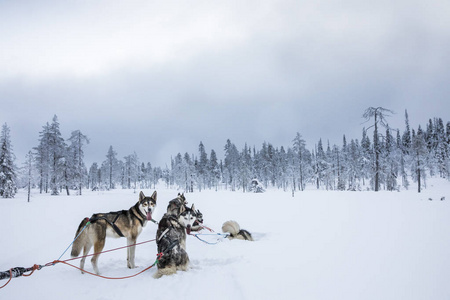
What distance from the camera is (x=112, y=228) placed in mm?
5793

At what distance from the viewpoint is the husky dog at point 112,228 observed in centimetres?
542

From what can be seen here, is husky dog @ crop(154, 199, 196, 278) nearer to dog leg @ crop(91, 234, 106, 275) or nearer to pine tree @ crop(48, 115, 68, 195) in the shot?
dog leg @ crop(91, 234, 106, 275)

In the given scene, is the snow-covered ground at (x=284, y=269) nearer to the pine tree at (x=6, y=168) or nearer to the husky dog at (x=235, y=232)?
the husky dog at (x=235, y=232)

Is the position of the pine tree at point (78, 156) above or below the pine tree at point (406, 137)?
below

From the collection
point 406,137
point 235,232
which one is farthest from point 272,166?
point 235,232

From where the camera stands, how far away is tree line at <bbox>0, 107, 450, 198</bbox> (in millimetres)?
34844

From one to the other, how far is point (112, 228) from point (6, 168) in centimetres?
3986

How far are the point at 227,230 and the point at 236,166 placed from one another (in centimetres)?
6271

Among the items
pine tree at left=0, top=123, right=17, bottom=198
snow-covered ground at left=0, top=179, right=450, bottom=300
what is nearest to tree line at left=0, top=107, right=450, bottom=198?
pine tree at left=0, top=123, right=17, bottom=198

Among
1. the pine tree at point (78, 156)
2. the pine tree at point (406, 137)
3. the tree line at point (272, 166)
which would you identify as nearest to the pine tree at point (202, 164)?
the tree line at point (272, 166)

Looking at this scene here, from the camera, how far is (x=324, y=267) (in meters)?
5.25

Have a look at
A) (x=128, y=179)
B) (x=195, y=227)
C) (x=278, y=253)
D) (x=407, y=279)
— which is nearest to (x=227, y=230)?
(x=195, y=227)

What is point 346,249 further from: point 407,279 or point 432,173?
point 432,173

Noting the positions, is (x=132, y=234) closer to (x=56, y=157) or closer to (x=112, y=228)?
(x=112, y=228)
